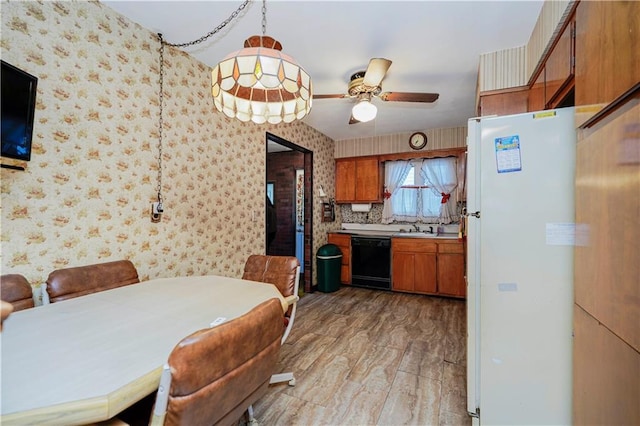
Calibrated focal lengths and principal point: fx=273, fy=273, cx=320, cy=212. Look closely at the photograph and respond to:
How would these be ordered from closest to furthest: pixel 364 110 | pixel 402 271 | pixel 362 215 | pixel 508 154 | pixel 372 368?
pixel 508 154, pixel 372 368, pixel 364 110, pixel 402 271, pixel 362 215

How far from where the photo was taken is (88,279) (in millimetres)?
1557

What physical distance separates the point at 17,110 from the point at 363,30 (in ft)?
6.64

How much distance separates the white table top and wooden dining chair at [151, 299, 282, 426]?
130 mm

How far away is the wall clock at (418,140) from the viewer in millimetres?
4398

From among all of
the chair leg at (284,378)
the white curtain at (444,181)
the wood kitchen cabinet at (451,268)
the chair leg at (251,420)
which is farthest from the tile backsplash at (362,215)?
the chair leg at (251,420)

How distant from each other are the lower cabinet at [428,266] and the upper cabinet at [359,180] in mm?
981

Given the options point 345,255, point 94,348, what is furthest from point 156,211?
point 345,255

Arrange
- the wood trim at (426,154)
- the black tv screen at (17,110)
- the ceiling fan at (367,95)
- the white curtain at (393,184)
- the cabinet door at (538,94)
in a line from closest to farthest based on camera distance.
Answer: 1. the black tv screen at (17,110)
2. the cabinet door at (538,94)
3. the ceiling fan at (367,95)
4. the wood trim at (426,154)
5. the white curtain at (393,184)

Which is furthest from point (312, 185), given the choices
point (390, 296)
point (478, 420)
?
point (478, 420)

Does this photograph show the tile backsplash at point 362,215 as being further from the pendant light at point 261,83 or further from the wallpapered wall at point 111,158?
the pendant light at point 261,83

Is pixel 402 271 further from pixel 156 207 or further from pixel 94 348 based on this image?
pixel 94 348

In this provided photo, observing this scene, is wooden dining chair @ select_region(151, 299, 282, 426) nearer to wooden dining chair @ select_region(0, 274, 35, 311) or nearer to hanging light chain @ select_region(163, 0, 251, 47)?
wooden dining chair @ select_region(0, 274, 35, 311)

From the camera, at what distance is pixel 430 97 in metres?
2.39

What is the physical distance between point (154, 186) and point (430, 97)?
2.37 m
